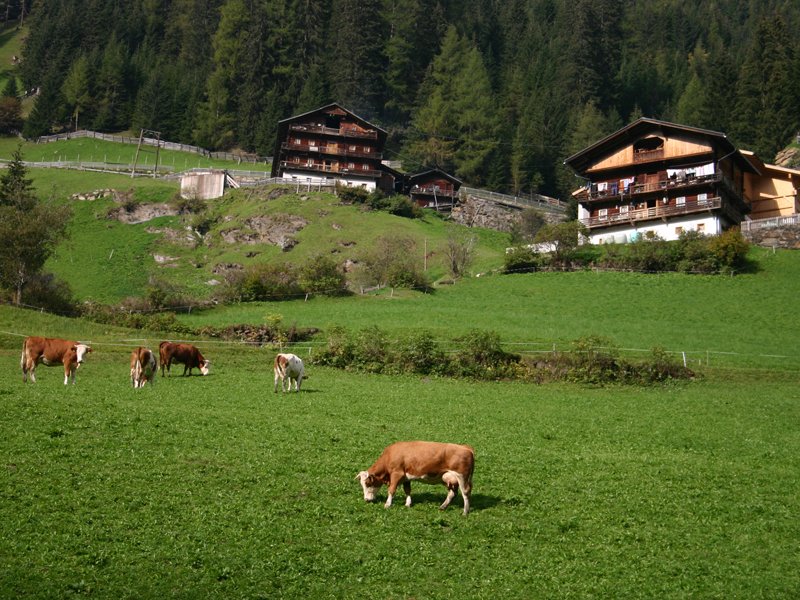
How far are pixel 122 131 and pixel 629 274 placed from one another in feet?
343

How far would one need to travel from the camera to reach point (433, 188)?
10731 cm

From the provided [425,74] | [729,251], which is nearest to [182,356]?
[729,251]

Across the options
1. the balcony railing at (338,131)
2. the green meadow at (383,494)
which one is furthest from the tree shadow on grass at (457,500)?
the balcony railing at (338,131)

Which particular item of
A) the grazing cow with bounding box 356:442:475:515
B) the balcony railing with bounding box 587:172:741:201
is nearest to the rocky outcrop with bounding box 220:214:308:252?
the balcony railing with bounding box 587:172:741:201

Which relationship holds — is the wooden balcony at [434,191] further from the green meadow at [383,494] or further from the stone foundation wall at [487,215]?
the green meadow at [383,494]

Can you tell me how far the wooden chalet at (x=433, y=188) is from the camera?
106688mm

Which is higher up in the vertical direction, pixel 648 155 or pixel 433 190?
pixel 433 190

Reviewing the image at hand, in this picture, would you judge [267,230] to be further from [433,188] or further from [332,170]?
[433,188]

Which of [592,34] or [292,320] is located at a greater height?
[592,34]

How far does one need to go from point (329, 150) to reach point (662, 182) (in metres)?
44.8

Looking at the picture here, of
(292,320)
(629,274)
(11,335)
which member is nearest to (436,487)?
(11,335)

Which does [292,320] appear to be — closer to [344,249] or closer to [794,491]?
[344,249]

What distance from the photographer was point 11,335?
40.6 metres

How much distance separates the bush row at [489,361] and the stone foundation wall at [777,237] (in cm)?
3389
